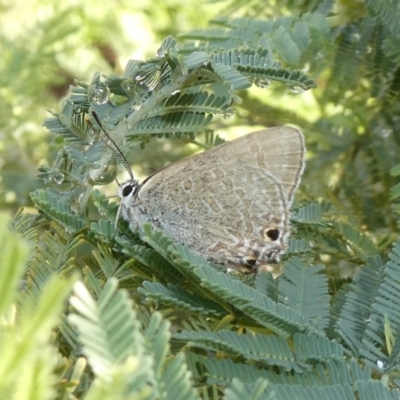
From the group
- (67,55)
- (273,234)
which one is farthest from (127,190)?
(67,55)

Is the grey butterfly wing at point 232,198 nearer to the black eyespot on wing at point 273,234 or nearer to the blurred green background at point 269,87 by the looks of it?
the black eyespot on wing at point 273,234

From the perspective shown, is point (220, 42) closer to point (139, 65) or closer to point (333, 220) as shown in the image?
point (139, 65)

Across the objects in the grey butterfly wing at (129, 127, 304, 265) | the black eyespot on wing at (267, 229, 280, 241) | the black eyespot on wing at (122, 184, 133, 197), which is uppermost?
the black eyespot on wing at (122, 184, 133, 197)

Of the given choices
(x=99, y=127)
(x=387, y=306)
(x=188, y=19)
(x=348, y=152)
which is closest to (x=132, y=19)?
(x=188, y=19)

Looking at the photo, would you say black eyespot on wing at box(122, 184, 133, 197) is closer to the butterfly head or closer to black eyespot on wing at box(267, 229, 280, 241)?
the butterfly head

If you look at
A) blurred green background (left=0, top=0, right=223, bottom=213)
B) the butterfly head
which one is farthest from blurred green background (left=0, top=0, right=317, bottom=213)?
the butterfly head

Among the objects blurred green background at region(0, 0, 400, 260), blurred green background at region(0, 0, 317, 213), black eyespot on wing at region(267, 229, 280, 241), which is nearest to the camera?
black eyespot on wing at region(267, 229, 280, 241)

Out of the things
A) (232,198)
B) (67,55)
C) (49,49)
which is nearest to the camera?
(232,198)

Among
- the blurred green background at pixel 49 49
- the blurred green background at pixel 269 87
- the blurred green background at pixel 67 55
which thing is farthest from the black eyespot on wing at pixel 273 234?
the blurred green background at pixel 49 49

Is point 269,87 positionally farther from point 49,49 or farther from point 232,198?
point 49,49
